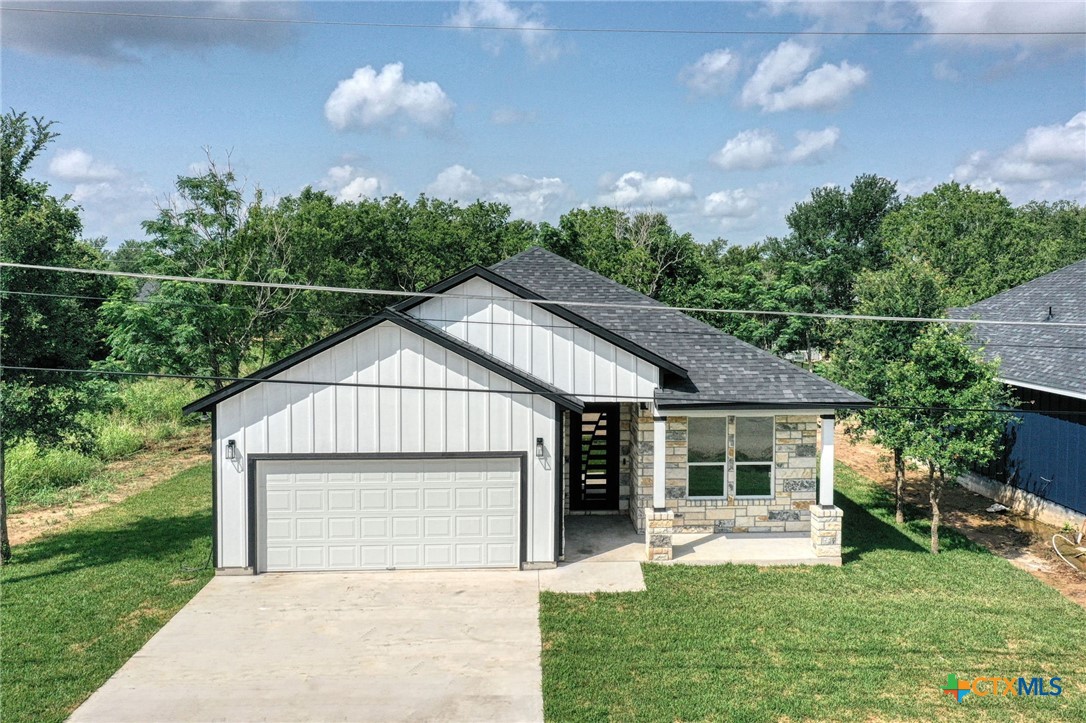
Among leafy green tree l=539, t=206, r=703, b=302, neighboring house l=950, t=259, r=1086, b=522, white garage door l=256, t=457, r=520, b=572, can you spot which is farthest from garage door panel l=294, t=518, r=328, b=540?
leafy green tree l=539, t=206, r=703, b=302

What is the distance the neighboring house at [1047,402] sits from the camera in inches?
598

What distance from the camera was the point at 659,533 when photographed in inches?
511

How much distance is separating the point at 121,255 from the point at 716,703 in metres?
126

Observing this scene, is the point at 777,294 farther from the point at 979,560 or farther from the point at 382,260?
the point at 979,560

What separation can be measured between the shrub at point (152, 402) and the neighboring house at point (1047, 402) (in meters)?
25.2

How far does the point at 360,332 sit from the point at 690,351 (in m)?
6.61

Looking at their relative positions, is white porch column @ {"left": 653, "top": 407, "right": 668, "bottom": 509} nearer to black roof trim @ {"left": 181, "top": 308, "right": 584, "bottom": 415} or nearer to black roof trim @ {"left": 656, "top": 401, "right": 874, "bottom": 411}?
black roof trim @ {"left": 656, "top": 401, "right": 874, "bottom": 411}

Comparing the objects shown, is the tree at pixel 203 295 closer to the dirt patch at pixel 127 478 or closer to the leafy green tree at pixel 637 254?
the dirt patch at pixel 127 478

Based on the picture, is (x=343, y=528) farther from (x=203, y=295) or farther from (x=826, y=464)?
(x=203, y=295)

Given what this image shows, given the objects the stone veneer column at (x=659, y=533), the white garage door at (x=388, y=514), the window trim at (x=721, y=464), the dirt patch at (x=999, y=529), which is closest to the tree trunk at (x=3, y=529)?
the white garage door at (x=388, y=514)

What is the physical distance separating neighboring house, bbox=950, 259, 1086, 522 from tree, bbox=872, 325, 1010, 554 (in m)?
0.80

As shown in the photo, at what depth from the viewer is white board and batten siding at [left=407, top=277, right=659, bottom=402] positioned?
44.9 ft

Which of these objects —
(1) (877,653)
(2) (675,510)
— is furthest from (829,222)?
(1) (877,653)

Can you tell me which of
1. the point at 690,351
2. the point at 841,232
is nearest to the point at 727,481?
the point at 690,351
